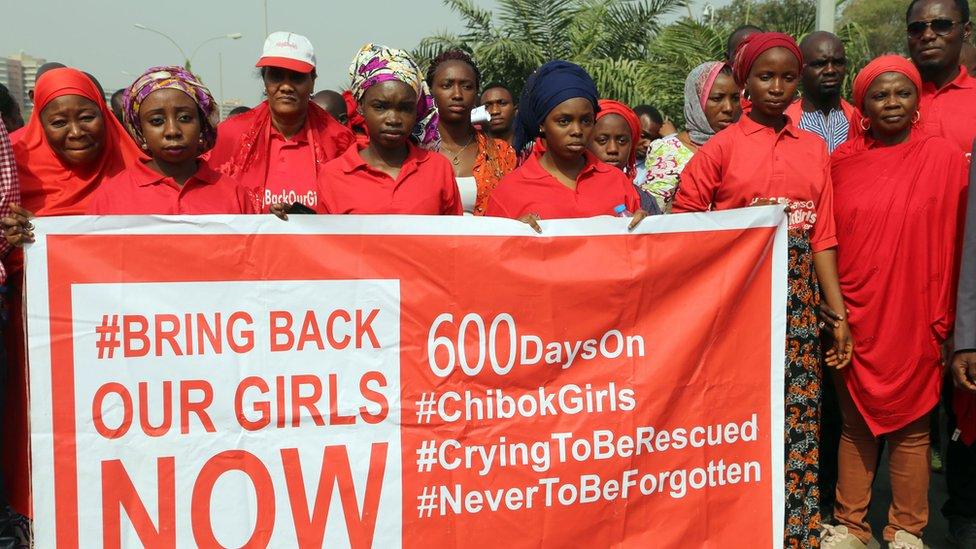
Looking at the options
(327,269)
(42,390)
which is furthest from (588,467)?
(42,390)

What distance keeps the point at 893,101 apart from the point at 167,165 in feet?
9.68

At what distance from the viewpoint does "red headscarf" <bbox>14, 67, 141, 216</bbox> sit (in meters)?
3.56

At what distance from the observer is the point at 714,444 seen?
3.68 m

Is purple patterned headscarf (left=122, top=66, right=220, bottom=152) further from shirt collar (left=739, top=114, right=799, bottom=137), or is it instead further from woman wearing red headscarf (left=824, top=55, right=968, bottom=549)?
woman wearing red headscarf (left=824, top=55, right=968, bottom=549)

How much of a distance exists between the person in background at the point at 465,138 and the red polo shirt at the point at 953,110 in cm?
209

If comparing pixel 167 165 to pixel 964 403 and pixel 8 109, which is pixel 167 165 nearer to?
pixel 8 109

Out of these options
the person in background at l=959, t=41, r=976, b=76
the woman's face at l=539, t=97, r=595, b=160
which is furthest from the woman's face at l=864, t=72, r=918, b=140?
the person in background at l=959, t=41, r=976, b=76

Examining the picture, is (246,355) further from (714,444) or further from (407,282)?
(714,444)

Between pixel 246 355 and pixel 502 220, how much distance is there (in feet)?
3.43

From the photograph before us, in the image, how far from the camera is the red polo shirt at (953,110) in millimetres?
4430

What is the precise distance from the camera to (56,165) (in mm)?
3633

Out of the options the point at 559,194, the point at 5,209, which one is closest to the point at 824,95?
the point at 559,194

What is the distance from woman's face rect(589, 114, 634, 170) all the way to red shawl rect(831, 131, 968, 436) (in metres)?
1.36

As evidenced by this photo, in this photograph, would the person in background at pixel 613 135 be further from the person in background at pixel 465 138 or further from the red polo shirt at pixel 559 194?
the red polo shirt at pixel 559 194
